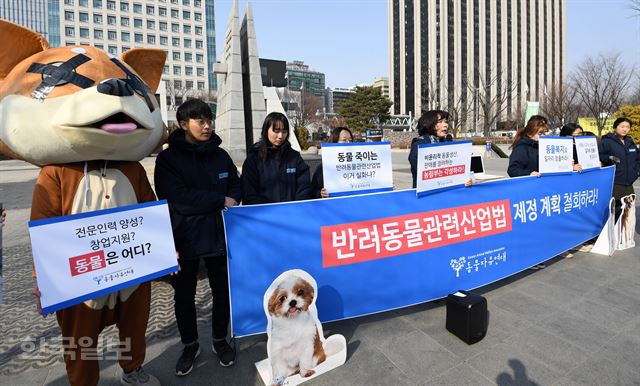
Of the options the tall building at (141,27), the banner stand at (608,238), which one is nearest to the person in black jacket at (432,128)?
the banner stand at (608,238)

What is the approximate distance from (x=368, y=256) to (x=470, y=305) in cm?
92

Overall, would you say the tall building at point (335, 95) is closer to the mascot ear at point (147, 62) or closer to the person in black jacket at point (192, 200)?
the mascot ear at point (147, 62)

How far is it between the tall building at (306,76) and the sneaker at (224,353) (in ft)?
375

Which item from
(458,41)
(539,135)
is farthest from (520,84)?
(539,135)

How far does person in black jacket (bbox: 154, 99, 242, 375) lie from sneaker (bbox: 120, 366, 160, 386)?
176 millimetres

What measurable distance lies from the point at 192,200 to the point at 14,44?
1442 mm

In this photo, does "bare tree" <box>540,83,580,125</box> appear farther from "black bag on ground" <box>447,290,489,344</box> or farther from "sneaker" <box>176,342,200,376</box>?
"sneaker" <box>176,342,200,376</box>

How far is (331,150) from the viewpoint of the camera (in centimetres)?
338

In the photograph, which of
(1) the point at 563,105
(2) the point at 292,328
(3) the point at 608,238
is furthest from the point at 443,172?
(1) the point at 563,105

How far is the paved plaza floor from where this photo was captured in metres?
2.51

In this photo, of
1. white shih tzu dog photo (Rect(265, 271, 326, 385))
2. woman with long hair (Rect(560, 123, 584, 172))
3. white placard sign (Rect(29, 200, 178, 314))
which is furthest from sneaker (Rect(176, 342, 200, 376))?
woman with long hair (Rect(560, 123, 584, 172))

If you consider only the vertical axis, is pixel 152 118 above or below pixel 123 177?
above

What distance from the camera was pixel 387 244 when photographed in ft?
10.3

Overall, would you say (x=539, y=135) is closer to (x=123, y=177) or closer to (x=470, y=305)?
(x=470, y=305)
